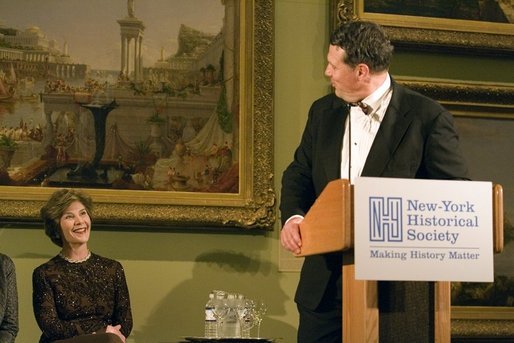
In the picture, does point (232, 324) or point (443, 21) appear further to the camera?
point (443, 21)

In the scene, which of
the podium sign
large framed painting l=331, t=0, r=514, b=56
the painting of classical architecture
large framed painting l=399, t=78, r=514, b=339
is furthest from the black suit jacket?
large framed painting l=399, t=78, r=514, b=339

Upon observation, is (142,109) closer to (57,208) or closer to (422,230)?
(57,208)

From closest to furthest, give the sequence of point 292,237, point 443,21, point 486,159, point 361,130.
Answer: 1. point 292,237
2. point 361,130
3. point 443,21
4. point 486,159

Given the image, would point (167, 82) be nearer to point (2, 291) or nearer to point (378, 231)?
point (2, 291)

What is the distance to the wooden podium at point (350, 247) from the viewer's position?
10.0ft

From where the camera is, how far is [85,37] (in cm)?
573

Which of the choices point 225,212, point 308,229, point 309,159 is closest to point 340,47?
point 309,159

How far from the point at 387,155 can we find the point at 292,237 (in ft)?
1.71

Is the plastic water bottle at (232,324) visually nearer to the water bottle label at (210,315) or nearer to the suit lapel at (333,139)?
the water bottle label at (210,315)

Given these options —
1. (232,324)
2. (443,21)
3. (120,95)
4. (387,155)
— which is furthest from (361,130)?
(443,21)

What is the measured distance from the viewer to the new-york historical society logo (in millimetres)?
3061

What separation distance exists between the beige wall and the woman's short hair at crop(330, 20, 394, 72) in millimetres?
2078

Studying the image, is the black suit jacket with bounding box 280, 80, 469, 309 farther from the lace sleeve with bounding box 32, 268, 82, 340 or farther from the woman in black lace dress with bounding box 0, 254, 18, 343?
the woman in black lace dress with bounding box 0, 254, 18, 343

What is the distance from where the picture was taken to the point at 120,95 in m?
5.74
